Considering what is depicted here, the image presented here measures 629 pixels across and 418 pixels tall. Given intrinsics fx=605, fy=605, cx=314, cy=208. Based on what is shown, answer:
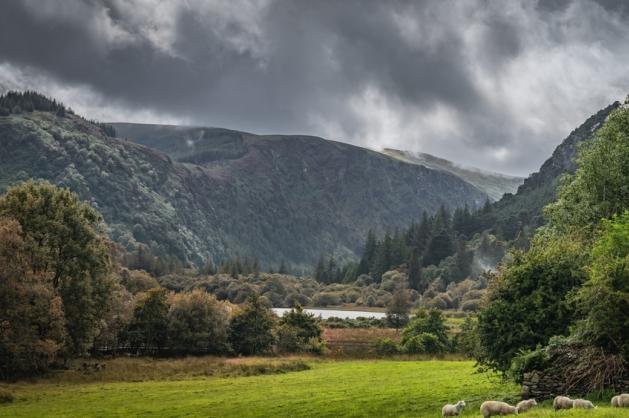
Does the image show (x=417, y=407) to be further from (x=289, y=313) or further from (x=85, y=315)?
(x=289, y=313)

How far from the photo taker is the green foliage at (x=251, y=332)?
84.4m

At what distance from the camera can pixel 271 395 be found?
4138 cm

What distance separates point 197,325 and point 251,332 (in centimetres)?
801

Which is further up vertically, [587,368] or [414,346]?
[587,368]

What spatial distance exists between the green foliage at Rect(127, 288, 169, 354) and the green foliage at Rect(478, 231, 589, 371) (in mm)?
54346

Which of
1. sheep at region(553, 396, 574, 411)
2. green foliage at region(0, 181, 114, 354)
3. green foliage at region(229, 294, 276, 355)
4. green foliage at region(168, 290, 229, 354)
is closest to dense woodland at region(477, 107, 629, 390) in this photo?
sheep at region(553, 396, 574, 411)

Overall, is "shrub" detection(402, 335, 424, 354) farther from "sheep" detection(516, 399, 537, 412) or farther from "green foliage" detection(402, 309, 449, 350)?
"sheep" detection(516, 399, 537, 412)

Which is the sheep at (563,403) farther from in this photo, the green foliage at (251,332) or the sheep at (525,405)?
the green foliage at (251,332)

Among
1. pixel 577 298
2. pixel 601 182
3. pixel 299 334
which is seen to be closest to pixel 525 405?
pixel 577 298

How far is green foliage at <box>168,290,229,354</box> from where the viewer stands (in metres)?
80.2

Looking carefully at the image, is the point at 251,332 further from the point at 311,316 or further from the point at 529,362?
the point at 529,362

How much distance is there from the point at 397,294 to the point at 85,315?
287 ft

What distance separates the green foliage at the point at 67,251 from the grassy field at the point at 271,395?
837 cm

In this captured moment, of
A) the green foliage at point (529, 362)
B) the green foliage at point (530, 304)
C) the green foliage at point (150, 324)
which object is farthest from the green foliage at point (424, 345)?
the green foliage at point (529, 362)
